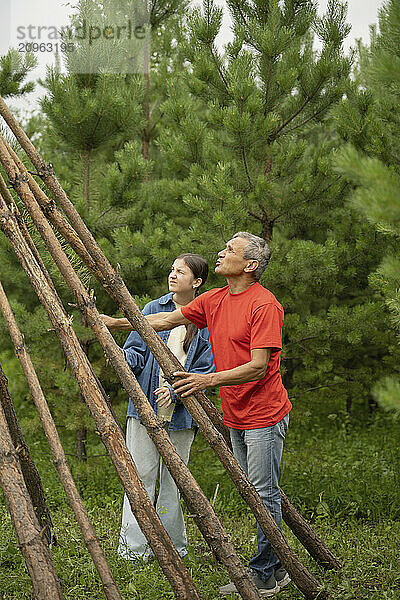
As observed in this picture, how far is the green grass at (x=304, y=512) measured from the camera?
312 cm

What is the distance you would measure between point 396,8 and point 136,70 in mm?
4492

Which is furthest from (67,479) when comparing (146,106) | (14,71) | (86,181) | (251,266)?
(146,106)

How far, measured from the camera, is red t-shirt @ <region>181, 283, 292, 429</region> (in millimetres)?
2900

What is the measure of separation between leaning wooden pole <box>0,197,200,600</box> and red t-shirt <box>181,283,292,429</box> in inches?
23.9

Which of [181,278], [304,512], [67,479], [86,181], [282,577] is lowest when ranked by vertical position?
[304,512]

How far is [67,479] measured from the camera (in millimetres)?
2615

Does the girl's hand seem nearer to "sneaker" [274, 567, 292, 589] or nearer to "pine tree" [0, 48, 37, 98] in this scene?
"sneaker" [274, 567, 292, 589]

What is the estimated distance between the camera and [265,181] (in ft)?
16.8

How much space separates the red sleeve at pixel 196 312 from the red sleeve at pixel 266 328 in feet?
1.23

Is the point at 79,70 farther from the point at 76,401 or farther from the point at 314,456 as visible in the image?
the point at 314,456

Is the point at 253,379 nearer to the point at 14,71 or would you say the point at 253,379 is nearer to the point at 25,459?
the point at 25,459

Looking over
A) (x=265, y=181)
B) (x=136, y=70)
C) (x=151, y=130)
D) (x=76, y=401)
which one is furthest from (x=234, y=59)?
(x=76, y=401)

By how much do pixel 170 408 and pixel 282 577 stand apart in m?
0.96

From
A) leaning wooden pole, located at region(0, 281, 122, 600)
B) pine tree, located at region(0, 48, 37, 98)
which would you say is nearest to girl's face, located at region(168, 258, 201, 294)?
leaning wooden pole, located at region(0, 281, 122, 600)
